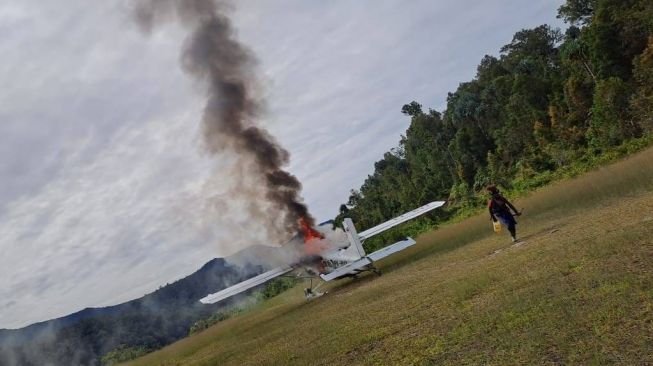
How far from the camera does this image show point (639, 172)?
2281cm

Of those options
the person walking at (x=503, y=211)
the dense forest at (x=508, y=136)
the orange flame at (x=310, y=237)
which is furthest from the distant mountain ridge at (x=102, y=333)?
the person walking at (x=503, y=211)

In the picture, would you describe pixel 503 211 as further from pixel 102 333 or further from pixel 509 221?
pixel 102 333

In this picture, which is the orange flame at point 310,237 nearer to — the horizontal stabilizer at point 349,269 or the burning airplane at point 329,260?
the burning airplane at point 329,260

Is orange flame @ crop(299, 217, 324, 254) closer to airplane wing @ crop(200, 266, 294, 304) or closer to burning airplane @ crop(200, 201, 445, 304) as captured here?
burning airplane @ crop(200, 201, 445, 304)

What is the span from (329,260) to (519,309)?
23.0 m

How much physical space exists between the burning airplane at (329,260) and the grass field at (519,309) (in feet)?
24.6

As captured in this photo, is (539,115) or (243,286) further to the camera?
(539,115)

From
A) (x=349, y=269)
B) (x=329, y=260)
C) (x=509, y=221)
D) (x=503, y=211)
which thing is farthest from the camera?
(x=329, y=260)

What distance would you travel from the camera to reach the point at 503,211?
18438mm

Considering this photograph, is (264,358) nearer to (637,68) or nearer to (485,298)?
(485,298)

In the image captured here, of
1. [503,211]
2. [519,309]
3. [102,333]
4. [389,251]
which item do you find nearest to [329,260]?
[389,251]

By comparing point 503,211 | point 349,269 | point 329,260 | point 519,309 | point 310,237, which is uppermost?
point 310,237

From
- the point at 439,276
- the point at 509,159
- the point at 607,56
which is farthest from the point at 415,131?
the point at 439,276

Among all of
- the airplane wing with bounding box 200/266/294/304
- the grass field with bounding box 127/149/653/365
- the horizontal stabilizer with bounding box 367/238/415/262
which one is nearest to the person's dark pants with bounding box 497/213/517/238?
the grass field with bounding box 127/149/653/365
